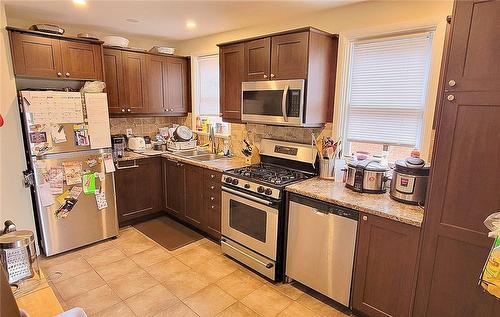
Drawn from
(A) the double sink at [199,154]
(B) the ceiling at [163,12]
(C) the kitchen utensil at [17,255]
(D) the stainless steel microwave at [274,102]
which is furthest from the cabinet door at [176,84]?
(C) the kitchen utensil at [17,255]

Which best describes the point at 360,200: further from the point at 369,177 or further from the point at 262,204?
the point at 262,204

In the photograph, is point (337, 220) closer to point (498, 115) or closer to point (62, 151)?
point (498, 115)

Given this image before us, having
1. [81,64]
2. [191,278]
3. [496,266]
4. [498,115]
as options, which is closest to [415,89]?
[498,115]

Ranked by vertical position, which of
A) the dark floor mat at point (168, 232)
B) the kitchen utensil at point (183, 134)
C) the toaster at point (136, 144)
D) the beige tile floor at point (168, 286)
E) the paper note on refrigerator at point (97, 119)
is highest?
the paper note on refrigerator at point (97, 119)

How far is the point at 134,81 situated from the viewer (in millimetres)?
3799

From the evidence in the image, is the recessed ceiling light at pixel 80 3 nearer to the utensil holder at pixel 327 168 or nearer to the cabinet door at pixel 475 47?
the utensil holder at pixel 327 168

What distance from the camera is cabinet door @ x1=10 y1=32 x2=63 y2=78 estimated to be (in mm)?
2676

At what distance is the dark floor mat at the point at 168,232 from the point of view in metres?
3.32

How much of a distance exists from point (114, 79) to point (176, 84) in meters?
0.90

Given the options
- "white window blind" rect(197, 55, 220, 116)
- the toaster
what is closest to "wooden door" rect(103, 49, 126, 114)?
the toaster

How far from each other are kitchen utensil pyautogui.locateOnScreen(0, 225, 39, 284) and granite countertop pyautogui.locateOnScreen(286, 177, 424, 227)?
5.70ft

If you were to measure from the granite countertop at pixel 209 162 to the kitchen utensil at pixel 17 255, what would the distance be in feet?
6.06

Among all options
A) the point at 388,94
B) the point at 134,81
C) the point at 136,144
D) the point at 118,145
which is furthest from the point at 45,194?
the point at 388,94

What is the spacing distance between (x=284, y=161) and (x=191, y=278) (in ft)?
4.89
